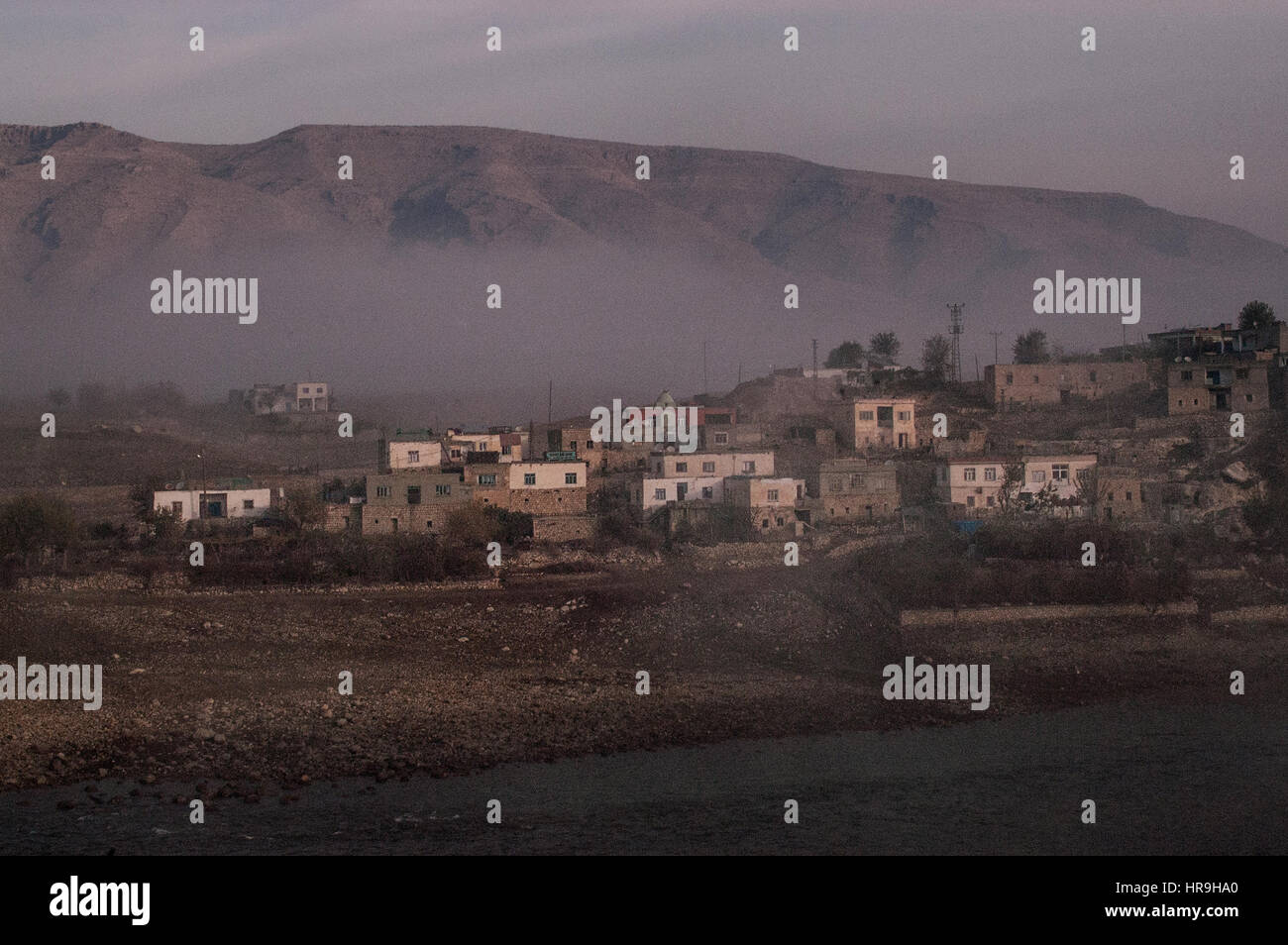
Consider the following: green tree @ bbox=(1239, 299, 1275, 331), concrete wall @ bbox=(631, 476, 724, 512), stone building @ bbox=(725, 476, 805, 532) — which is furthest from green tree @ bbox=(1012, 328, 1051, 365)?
stone building @ bbox=(725, 476, 805, 532)

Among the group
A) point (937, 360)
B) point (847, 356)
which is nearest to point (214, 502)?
point (937, 360)

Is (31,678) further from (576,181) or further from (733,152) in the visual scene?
(733,152)

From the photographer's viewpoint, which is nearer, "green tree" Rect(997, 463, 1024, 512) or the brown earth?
the brown earth

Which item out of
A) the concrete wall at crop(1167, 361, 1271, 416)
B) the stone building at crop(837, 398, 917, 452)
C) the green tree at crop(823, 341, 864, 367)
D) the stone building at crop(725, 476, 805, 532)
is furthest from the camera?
the green tree at crop(823, 341, 864, 367)

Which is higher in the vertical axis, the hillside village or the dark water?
the hillside village

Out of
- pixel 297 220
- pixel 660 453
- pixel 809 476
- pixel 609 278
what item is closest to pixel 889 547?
pixel 809 476

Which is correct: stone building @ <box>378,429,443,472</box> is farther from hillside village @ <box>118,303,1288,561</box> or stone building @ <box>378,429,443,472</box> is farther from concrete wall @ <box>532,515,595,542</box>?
concrete wall @ <box>532,515,595,542</box>

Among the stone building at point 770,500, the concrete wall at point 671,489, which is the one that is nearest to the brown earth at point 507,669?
the stone building at point 770,500
